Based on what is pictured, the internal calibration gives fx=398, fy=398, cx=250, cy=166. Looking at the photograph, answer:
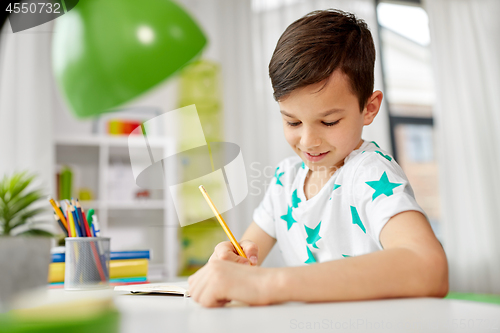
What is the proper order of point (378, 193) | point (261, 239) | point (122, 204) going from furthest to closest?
point (122, 204)
point (261, 239)
point (378, 193)

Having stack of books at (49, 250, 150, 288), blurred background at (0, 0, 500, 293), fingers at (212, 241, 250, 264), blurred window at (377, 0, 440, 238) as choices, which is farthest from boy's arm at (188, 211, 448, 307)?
blurred window at (377, 0, 440, 238)

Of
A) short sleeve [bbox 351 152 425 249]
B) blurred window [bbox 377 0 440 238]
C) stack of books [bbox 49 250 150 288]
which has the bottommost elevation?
stack of books [bbox 49 250 150 288]

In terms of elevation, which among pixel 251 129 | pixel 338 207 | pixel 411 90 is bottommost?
pixel 338 207

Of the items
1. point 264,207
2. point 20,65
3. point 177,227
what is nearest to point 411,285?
point 264,207

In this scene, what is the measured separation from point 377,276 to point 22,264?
1.20ft

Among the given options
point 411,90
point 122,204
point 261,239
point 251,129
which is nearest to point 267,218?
point 261,239

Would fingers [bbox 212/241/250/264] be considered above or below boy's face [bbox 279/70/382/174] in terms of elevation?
below

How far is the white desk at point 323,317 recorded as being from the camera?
274 millimetres

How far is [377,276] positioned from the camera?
396mm

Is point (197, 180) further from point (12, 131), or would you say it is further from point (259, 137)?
point (12, 131)

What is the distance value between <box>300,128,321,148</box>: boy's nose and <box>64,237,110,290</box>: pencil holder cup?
38 centimetres

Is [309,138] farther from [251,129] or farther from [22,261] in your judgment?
[251,129]

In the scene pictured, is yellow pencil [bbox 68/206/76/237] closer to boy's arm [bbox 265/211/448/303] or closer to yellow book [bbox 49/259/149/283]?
yellow book [bbox 49/259/149/283]

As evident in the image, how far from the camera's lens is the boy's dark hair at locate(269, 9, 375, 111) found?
62cm
